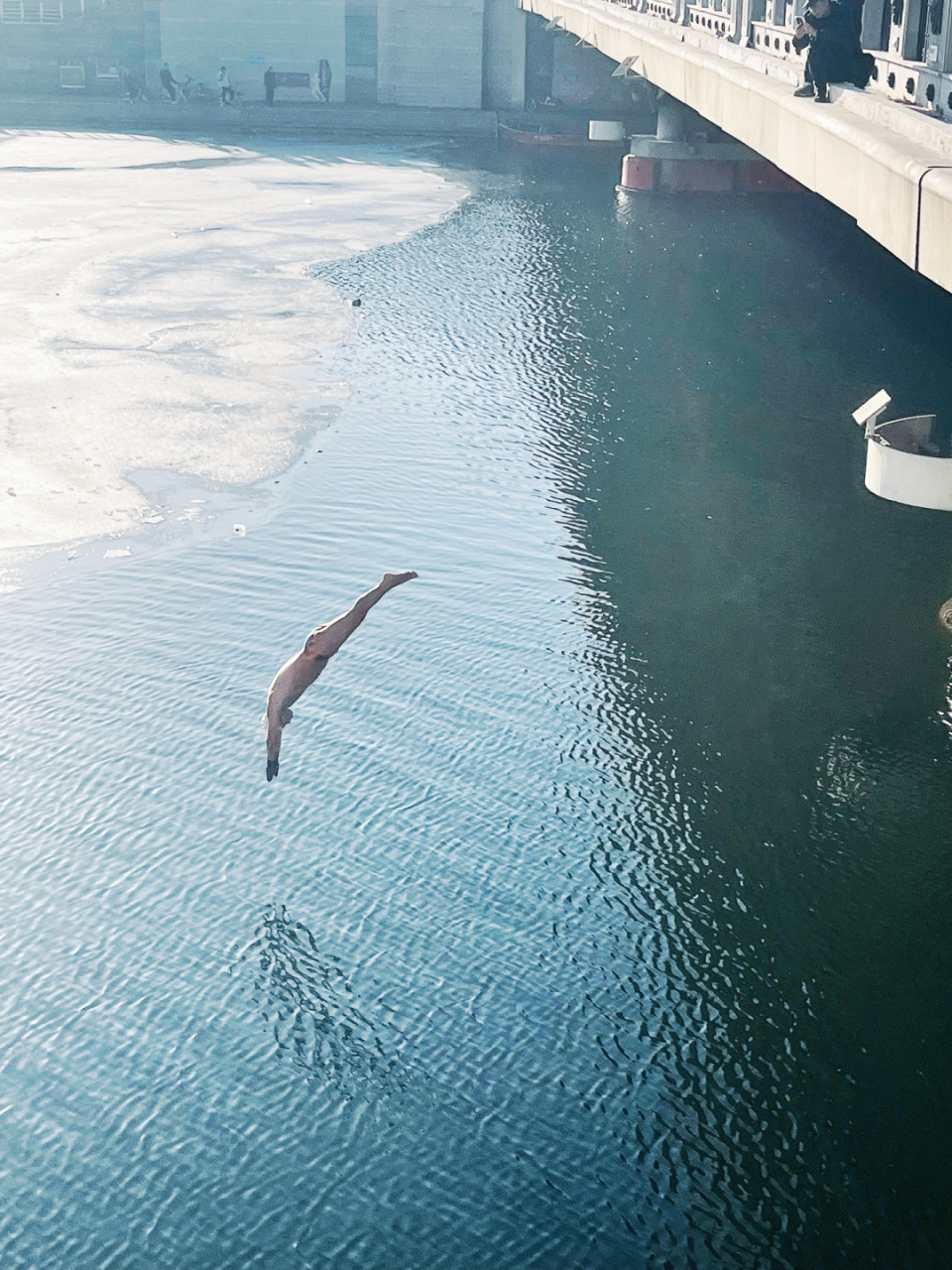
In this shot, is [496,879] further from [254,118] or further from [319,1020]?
[254,118]

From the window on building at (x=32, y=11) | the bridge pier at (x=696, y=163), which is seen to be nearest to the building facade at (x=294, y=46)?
the window on building at (x=32, y=11)

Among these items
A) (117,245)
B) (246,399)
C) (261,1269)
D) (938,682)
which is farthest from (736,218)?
(261,1269)

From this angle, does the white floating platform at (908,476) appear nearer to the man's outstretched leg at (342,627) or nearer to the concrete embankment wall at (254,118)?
the man's outstretched leg at (342,627)

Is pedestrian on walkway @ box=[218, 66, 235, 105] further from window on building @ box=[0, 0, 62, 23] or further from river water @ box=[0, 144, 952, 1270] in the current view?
river water @ box=[0, 144, 952, 1270]

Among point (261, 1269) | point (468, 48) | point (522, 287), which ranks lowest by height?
point (261, 1269)

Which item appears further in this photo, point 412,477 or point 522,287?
point 522,287

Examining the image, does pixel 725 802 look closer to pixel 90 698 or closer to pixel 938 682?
pixel 938 682

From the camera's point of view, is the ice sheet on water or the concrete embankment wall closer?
the ice sheet on water

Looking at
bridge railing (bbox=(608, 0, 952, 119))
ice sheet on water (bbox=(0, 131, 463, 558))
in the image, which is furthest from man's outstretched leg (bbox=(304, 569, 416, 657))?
bridge railing (bbox=(608, 0, 952, 119))
